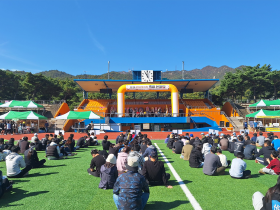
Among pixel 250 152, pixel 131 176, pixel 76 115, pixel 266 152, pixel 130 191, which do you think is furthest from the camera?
pixel 76 115

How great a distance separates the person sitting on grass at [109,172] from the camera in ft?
18.2

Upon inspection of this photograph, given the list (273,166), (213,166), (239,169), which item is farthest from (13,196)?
(273,166)

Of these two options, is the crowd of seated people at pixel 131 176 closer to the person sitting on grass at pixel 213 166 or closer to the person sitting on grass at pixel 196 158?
the person sitting on grass at pixel 213 166

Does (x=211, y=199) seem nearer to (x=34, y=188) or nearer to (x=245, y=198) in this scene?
(x=245, y=198)

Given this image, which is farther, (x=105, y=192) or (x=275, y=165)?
(x=275, y=165)

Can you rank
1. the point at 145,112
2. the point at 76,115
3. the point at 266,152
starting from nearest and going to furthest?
the point at 266,152
the point at 76,115
the point at 145,112

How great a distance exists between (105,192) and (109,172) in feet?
1.83

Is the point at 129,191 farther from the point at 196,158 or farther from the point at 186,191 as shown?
the point at 196,158

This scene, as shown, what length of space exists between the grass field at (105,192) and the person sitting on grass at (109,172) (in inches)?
8.7

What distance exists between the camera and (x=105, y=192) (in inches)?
219

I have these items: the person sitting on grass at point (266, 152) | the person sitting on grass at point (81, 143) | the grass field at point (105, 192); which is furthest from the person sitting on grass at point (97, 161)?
the person sitting on grass at point (81, 143)

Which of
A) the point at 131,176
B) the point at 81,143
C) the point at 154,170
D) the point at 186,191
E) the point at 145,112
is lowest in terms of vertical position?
the point at 186,191

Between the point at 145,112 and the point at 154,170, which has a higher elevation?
the point at 145,112

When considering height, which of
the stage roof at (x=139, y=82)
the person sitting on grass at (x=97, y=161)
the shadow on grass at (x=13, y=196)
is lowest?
the shadow on grass at (x=13, y=196)
